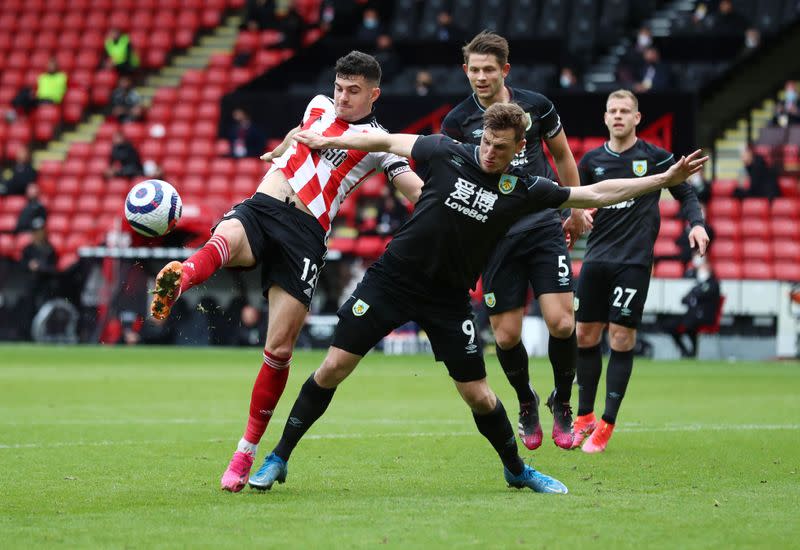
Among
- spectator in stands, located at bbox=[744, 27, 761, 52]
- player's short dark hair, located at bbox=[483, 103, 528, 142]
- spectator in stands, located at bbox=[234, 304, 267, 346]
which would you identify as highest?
spectator in stands, located at bbox=[744, 27, 761, 52]

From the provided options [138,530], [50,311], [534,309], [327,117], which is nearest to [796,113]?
[534,309]

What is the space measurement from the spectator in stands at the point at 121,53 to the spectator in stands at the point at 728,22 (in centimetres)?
1184

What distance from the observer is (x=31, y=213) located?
2466cm

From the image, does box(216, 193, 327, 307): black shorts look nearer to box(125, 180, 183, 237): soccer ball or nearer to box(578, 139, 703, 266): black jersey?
box(125, 180, 183, 237): soccer ball

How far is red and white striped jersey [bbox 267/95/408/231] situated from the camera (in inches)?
288

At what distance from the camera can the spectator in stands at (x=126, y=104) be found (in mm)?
28281

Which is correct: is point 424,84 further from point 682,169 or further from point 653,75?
point 682,169

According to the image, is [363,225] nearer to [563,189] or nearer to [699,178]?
[699,178]

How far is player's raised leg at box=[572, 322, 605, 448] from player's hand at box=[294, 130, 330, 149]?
3.41 metres

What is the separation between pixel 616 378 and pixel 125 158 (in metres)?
17.8

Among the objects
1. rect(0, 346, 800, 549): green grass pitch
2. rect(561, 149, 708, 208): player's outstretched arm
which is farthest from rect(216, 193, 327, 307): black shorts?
rect(561, 149, 708, 208): player's outstretched arm

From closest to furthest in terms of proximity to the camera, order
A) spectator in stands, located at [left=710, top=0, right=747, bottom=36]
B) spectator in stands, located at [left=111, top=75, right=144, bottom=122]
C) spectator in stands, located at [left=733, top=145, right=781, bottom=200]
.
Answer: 1. spectator in stands, located at [left=733, top=145, right=781, bottom=200]
2. spectator in stands, located at [left=710, top=0, right=747, bottom=36]
3. spectator in stands, located at [left=111, top=75, right=144, bottom=122]

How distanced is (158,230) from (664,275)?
1602 cm

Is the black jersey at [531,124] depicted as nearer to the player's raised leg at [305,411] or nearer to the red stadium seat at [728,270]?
the player's raised leg at [305,411]
